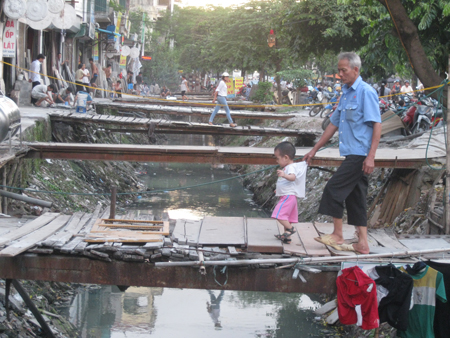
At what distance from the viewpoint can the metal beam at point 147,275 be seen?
13.2ft

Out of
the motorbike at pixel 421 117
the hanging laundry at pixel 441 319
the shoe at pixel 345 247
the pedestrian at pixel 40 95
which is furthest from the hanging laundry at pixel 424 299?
the pedestrian at pixel 40 95

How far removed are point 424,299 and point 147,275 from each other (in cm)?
208

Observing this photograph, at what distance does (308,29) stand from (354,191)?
10.9 meters

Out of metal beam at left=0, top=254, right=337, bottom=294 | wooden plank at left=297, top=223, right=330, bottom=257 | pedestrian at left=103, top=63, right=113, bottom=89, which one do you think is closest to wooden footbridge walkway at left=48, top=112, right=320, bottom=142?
wooden plank at left=297, top=223, right=330, bottom=257

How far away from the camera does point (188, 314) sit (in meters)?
7.67

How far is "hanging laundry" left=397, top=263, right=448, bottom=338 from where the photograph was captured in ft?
12.8

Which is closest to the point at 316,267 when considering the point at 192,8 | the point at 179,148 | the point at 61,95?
→ the point at 179,148

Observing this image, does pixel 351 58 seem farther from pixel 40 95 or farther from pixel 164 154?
pixel 40 95

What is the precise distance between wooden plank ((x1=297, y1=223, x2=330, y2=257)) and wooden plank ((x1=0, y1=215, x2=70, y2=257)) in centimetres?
207

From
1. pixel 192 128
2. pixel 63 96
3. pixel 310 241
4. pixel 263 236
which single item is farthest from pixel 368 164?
pixel 63 96

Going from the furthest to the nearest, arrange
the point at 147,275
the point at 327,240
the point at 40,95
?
the point at 40,95 < the point at 327,240 < the point at 147,275

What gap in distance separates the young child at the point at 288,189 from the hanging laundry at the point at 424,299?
3.05ft

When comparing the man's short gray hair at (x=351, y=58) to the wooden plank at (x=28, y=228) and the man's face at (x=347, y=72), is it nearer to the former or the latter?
the man's face at (x=347, y=72)

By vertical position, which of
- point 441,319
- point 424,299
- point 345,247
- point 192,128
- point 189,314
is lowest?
point 189,314
